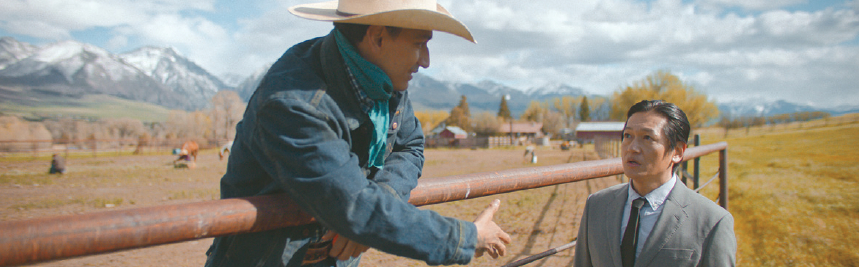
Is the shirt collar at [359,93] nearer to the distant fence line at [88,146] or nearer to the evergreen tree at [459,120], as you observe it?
the distant fence line at [88,146]

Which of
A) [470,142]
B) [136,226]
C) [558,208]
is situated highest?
[136,226]

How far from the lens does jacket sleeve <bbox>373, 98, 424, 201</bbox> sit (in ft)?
3.51

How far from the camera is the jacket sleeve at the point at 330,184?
2.64 ft

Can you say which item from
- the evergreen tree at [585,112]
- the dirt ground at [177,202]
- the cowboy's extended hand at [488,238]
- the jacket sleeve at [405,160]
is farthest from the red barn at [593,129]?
the cowboy's extended hand at [488,238]

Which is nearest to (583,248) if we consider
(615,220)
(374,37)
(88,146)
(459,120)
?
(615,220)

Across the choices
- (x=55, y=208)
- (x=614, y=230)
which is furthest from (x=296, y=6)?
(x=55, y=208)

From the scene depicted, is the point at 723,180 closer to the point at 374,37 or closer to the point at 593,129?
the point at 374,37

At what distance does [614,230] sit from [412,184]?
98cm

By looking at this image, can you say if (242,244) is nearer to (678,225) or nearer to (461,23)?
(461,23)

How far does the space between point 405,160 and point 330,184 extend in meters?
0.41

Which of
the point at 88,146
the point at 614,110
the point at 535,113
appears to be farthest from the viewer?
the point at 535,113

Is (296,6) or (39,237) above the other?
(296,6)

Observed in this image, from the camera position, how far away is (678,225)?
1.59m

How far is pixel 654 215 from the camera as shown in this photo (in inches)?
66.3
